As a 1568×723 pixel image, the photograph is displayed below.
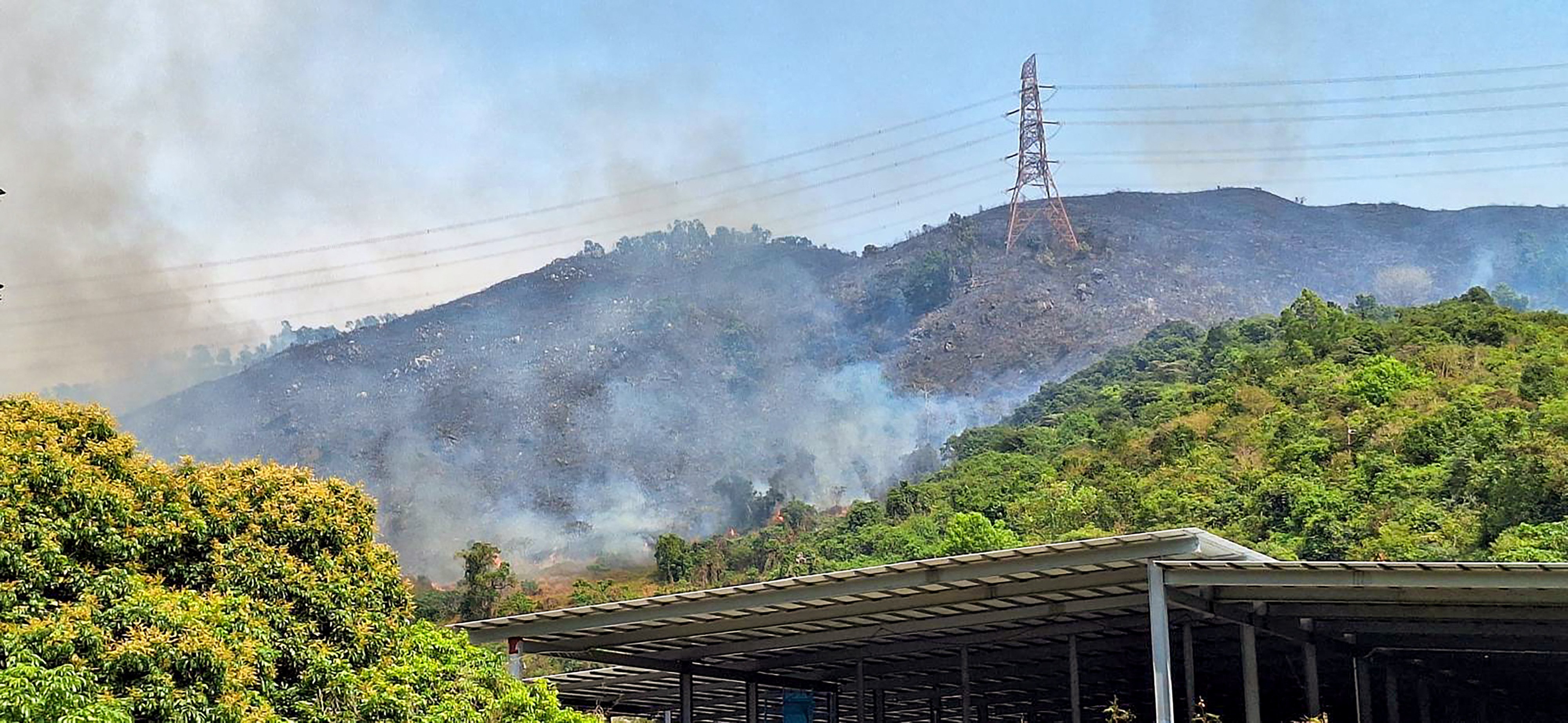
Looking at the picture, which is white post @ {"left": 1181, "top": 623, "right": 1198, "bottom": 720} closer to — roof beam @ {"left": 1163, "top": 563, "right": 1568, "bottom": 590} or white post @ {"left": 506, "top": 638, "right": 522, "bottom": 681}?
roof beam @ {"left": 1163, "top": 563, "right": 1568, "bottom": 590}

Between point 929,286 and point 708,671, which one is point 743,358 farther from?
point 708,671

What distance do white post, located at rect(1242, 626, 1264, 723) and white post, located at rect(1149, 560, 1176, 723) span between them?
2648mm

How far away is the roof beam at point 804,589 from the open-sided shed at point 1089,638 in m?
0.03

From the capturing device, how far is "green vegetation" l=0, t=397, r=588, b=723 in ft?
41.8

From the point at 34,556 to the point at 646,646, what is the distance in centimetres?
1157

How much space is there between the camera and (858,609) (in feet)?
68.1

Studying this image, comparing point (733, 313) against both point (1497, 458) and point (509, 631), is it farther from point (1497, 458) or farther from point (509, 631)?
point (509, 631)

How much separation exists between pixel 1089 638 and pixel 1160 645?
9013 millimetres

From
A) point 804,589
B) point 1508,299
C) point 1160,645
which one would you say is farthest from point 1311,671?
point 1508,299

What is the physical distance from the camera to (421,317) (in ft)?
545

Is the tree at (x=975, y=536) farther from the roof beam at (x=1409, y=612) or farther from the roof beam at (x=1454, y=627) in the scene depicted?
the roof beam at (x=1409, y=612)

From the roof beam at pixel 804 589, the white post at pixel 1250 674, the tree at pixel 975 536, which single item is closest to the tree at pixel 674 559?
the tree at pixel 975 536

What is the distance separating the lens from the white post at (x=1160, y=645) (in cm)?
1617

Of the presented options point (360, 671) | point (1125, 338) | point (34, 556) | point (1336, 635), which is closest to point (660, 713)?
point (1336, 635)
